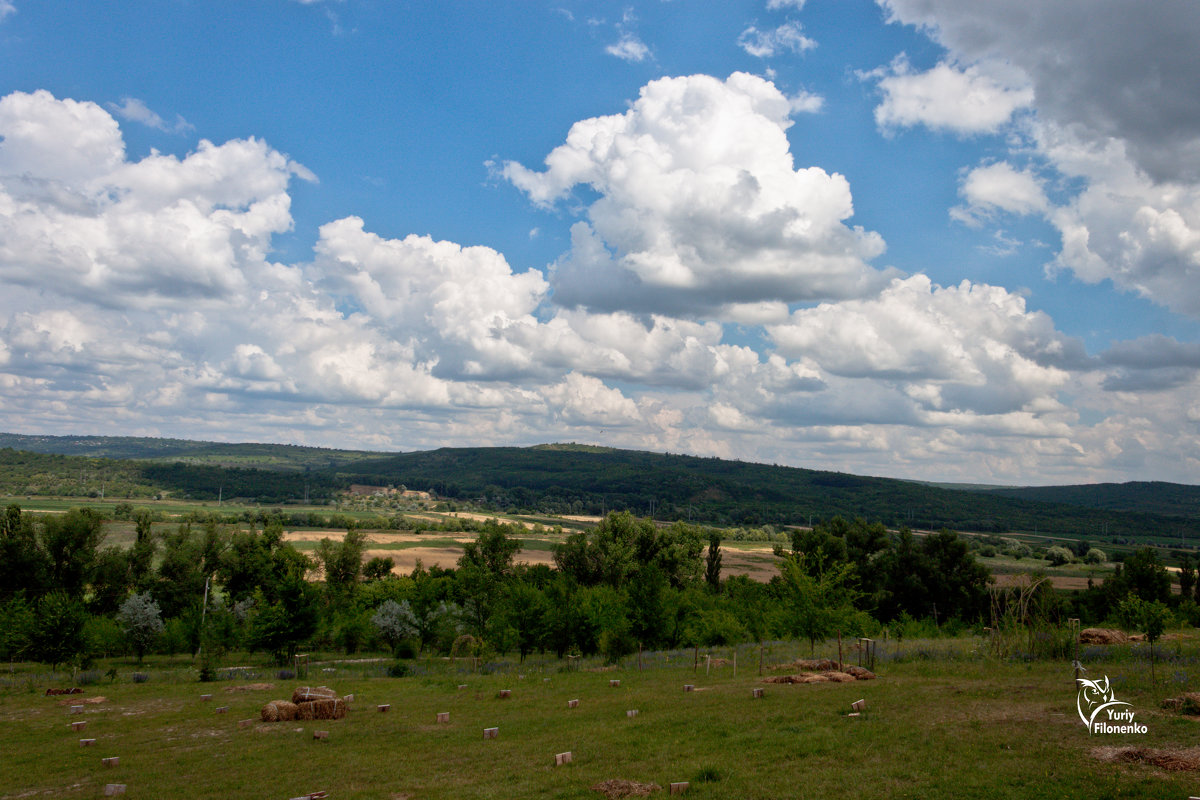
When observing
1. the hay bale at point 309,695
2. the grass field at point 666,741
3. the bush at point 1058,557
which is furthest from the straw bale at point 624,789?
the bush at point 1058,557

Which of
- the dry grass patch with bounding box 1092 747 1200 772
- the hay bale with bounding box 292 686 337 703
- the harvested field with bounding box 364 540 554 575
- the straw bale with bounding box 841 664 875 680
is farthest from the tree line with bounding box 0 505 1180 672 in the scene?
the dry grass patch with bounding box 1092 747 1200 772

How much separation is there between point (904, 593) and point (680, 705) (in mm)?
69224

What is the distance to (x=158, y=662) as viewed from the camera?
58.8m

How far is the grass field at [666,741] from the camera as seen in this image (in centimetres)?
1608

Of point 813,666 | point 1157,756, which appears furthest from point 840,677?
point 1157,756

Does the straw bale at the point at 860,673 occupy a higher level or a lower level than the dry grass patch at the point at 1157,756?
lower

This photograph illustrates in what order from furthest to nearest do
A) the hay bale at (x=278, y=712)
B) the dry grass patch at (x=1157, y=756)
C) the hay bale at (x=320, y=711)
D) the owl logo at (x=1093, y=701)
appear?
the hay bale at (x=320, y=711) < the hay bale at (x=278, y=712) < the owl logo at (x=1093, y=701) < the dry grass patch at (x=1157, y=756)

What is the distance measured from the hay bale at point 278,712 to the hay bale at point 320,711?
0.27 metres

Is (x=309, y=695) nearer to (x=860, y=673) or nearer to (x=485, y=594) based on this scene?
(x=860, y=673)

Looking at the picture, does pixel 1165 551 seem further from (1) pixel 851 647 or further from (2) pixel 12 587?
(2) pixel 12 587

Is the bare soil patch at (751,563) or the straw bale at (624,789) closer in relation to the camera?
the straw bale at (624,789)

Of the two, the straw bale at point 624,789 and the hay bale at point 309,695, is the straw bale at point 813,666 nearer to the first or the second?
the straw bale at point 624,789

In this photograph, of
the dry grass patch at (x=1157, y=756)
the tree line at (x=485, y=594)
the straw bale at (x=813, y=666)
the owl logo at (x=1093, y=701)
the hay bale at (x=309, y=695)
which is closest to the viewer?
the dry grass patch at (x=1157, y=756)

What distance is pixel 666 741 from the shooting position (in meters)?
21.1
